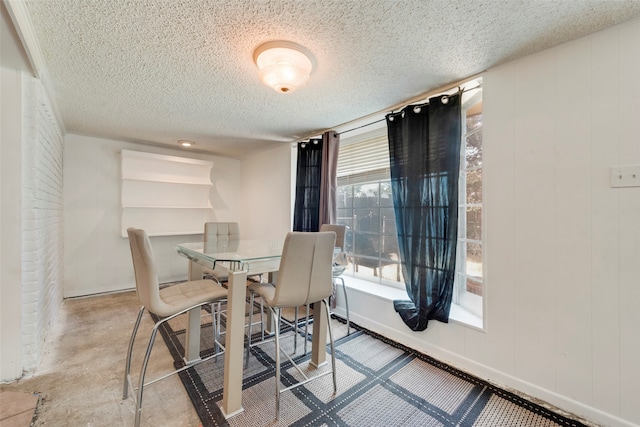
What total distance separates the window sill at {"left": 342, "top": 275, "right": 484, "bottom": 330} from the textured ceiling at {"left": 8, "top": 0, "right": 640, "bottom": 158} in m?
1.78

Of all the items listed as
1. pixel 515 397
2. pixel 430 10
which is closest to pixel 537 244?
pixel 515 397

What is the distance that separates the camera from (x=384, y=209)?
2809 millimetres

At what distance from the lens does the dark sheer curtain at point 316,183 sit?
2.97 m

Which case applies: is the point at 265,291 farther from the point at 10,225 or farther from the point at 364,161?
the point at 364,161

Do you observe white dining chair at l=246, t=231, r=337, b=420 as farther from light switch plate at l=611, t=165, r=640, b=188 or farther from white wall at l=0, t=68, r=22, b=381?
white wall at l=0, t=68, r=22, b=381

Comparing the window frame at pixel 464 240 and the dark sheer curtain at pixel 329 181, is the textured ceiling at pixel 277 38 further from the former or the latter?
the dark sheer curtain at pixel 329 181

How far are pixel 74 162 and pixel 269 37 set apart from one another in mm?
3514

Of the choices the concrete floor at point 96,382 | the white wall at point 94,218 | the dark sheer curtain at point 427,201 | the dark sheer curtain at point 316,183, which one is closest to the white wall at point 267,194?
the dark sheer curtain at point 316,183

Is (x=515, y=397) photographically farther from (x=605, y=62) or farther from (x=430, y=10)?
(x=430, y=10)

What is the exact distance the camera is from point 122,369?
1.90 m

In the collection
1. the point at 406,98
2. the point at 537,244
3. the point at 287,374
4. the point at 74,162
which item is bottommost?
the point at 287,374

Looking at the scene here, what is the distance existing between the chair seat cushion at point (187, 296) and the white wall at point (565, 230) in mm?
1799

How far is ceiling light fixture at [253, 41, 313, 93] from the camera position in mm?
1546

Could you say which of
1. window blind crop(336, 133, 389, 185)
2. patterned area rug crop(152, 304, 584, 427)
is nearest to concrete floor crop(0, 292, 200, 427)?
patterned area rug crop(152, 304, 584, 427)
